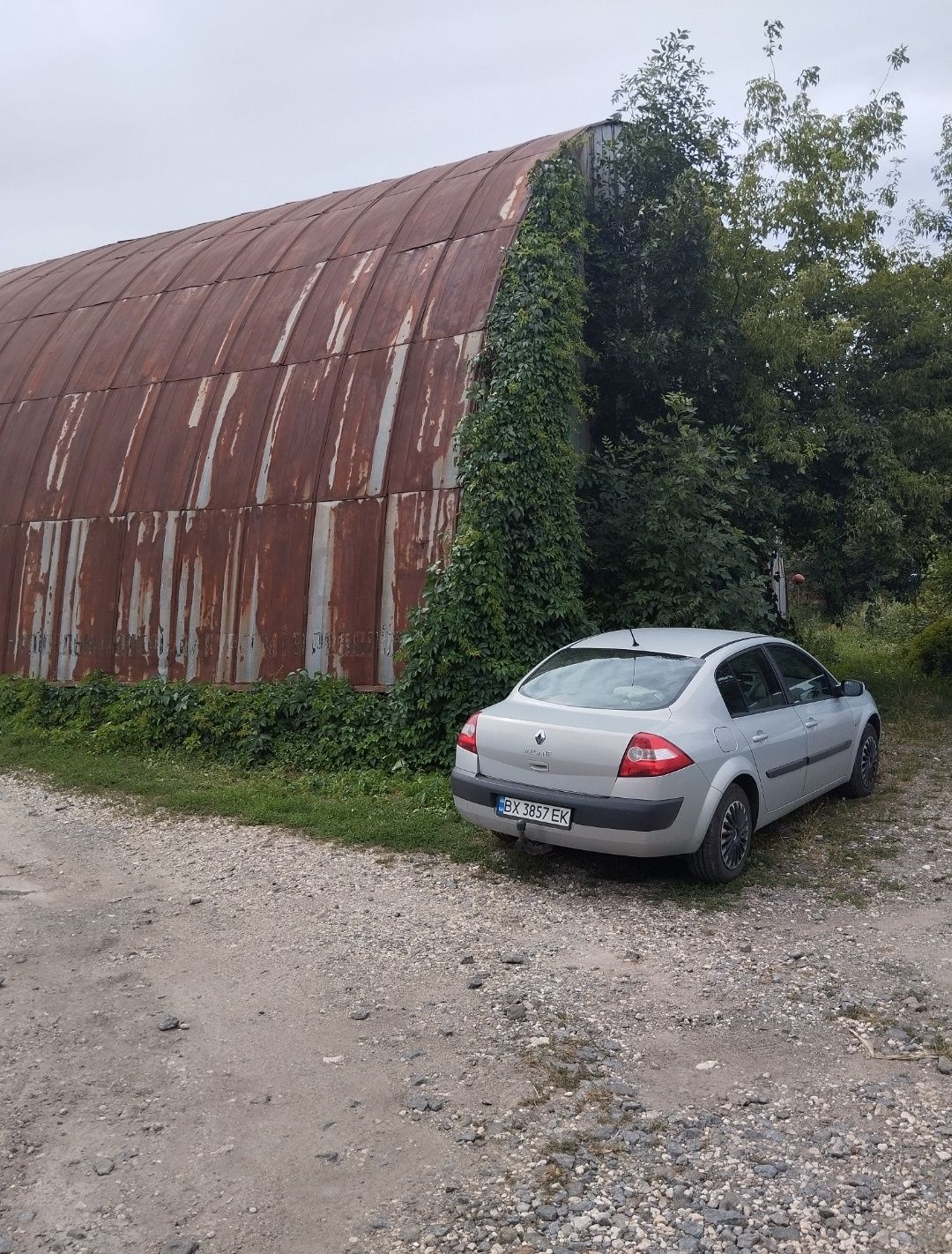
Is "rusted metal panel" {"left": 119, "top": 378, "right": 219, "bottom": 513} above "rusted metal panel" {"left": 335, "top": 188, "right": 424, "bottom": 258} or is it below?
below

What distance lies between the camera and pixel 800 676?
7938mm

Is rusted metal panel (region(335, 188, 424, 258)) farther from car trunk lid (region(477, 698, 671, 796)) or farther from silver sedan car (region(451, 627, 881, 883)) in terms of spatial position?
car trunk lid (region(477, 698, 671, 796))

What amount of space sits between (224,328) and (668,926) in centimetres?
1019

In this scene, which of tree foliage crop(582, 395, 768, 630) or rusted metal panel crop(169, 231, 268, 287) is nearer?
tree foliage crop(582, 395, 768, 630)

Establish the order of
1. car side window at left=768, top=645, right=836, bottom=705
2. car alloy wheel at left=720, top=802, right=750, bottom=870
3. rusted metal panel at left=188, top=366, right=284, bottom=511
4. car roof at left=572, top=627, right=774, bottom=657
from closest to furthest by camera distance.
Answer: car alloy wheel at left=720, top=802, right=750, bottom=870 → car roof at left=572, top=627, right=774, bottom=657 → car side window at left=768, top=645, right=836, bottom=705 → rusted metal panel at left=188, top=366, right=284, bottom=511

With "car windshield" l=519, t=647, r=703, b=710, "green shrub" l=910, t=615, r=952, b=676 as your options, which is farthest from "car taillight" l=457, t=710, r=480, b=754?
"green shrub" l=910, t=615, r=952, b=676

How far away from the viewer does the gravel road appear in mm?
3230

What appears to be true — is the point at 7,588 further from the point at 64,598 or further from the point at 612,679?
the point at 612,679

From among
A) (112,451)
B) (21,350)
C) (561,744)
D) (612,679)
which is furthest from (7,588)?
(561,744)

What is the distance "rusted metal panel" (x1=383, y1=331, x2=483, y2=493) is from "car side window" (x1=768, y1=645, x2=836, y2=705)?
157 inches

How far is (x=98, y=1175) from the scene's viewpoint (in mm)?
3443

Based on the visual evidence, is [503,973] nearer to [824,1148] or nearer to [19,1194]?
[824,1148]

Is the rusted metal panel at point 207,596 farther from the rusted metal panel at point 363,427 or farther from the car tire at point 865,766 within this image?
the car tire at point 865,766

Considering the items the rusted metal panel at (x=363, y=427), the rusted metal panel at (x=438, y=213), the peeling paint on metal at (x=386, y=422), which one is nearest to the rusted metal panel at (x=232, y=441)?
the rusted metal panel at (x=363, y=427)
